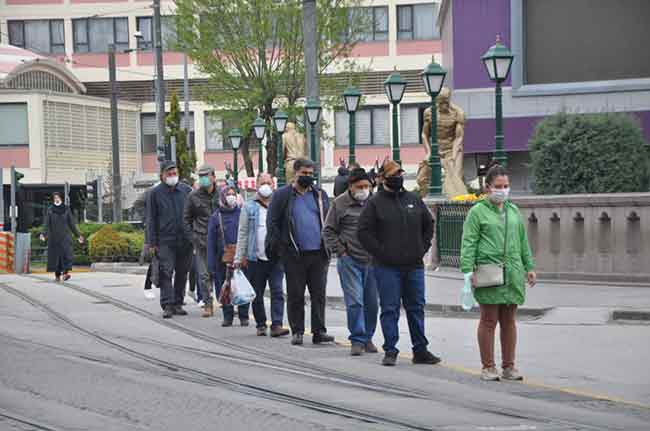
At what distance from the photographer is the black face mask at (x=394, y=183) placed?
11.4 metres

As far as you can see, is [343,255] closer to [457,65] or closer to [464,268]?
[464,268]

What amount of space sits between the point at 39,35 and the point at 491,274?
57321 mm

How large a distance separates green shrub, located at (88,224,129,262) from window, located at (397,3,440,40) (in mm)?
30846

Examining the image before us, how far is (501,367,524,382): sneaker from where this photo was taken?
10445mm

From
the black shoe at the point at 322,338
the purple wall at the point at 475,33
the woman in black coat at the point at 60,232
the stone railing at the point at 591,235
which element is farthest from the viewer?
the purple wall at the point at 475,33

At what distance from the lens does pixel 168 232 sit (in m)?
16.5

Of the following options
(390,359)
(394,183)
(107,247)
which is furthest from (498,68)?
(107,247)

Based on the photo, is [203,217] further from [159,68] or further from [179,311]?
[159,68]

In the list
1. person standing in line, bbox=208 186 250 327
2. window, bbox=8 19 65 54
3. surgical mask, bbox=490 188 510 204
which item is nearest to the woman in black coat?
person standing in line, bbox=208 186 250 327

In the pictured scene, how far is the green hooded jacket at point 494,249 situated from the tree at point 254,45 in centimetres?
3599

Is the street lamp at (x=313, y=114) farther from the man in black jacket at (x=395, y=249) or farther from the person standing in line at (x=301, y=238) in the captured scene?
the man in black jacket at (x=395, y=249)

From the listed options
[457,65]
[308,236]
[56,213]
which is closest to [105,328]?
[308,236]

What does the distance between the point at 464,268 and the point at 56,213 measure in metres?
16.6

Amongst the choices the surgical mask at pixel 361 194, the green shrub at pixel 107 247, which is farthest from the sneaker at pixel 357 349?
the green shrub at pixel 107 247
